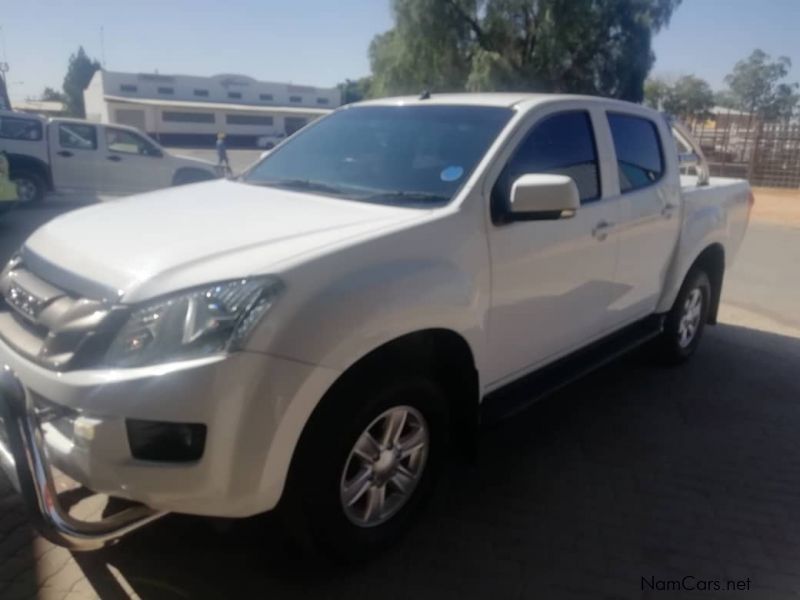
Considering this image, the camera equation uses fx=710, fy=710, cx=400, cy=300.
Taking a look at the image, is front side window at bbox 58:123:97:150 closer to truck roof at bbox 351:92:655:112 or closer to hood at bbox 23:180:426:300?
truck roof at bbox 351:92:655:112

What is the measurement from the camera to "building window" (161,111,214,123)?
62.9 metres

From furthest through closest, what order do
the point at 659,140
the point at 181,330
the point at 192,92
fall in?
the point at 192,92 → the point at 659,140 → the point at 181,330

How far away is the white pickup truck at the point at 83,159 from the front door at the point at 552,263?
1082 cm

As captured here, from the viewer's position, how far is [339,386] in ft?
8.34

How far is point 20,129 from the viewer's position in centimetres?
1330

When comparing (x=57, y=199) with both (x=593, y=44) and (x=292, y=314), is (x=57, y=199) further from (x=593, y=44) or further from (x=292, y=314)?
(x=593, y=44)

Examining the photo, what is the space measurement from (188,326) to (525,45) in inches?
Answer: 1008

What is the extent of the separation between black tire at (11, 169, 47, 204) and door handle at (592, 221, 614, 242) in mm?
12369

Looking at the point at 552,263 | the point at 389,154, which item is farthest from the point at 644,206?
the point at 389,154

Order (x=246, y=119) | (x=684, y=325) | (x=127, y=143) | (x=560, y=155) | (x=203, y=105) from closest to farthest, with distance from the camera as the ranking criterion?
(x=560, y=155) < (x=684, y=325) < (x=127, y=143) < (x=246, y=119) < (x=203, y=105)

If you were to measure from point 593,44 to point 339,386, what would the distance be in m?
25.4

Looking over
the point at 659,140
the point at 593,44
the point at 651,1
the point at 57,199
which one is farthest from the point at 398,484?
the point at 651,1

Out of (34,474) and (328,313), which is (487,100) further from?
(34,474)

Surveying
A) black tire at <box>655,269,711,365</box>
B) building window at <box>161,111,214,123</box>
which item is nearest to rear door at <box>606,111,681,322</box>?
black tire at <box>655,269,711,365</box>
